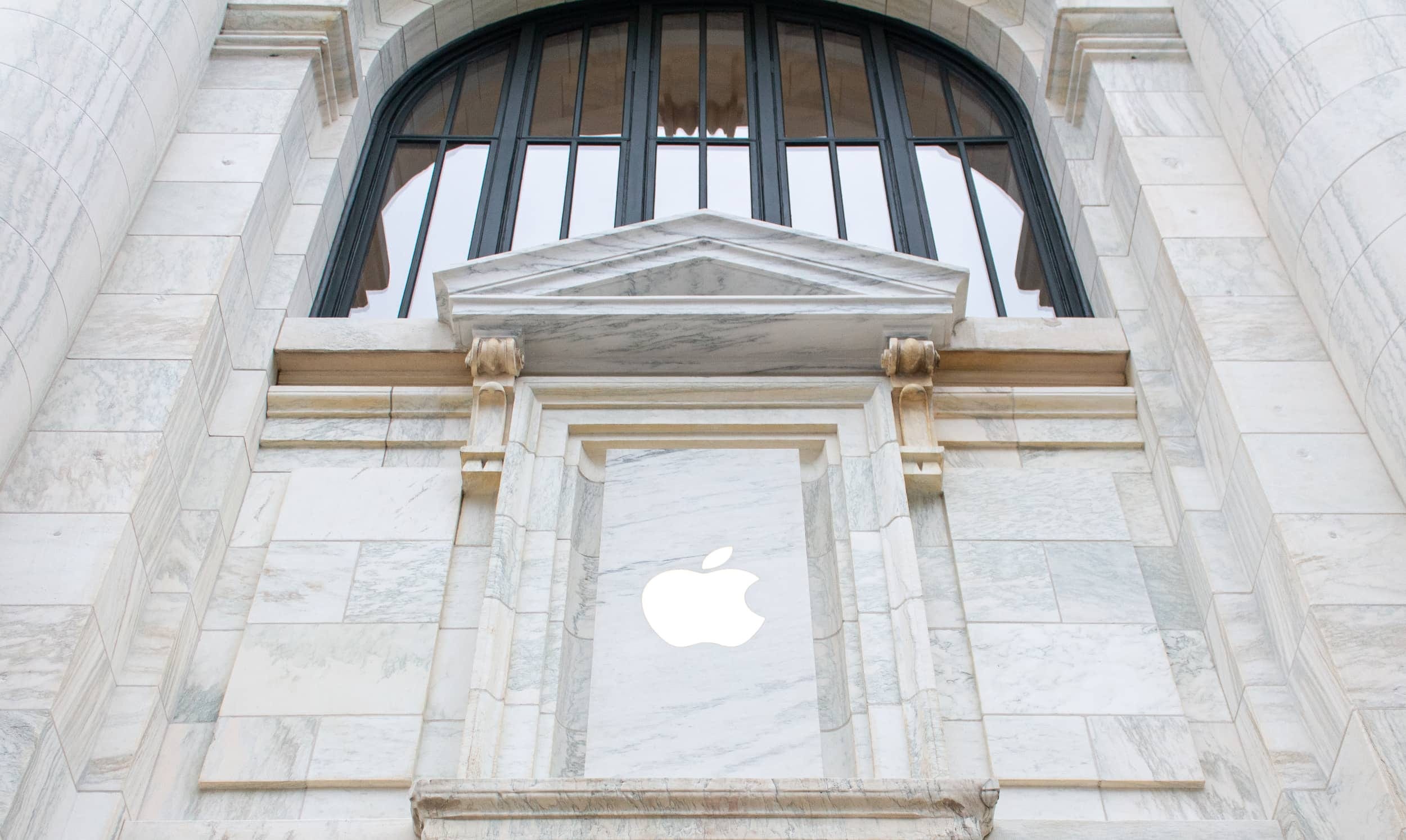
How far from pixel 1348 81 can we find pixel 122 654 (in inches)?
312

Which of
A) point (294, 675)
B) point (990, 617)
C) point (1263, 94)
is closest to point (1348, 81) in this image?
point (1263, 94)

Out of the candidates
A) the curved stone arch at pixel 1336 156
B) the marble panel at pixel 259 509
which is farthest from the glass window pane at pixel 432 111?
the curved stone arch at pixel 1336 156

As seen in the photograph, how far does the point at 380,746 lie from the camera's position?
23.9 feet

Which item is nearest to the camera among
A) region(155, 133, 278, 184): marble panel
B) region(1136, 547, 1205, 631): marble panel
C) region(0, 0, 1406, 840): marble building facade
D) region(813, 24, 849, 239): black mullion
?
region(0, 0, 1406, 840): marble building facade

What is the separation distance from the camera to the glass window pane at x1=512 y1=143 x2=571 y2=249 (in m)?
11.6

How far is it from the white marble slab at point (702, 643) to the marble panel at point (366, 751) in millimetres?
903

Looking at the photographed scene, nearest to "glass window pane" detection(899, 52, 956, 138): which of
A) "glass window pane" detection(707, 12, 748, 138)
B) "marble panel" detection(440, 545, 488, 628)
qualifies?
"glass window pane" detection(707, 12, 748, 138)

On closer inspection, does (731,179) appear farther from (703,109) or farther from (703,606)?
(703,606)

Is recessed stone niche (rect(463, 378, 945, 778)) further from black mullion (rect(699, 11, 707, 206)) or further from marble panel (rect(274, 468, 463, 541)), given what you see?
black mullion (rect(699, 11, 707, 206))

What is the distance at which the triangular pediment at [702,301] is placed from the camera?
9273 millimetres

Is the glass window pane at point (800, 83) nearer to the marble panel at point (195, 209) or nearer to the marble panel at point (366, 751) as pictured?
the marble panel at point (195, 209)

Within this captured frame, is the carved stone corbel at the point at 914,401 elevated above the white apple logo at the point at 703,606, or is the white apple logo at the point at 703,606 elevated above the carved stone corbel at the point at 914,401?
the carved stone corbel at the point at 914,401

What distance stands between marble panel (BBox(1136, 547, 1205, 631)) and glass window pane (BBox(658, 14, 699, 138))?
5.99 meters

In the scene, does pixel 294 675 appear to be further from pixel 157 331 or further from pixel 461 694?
pixel 157 331
